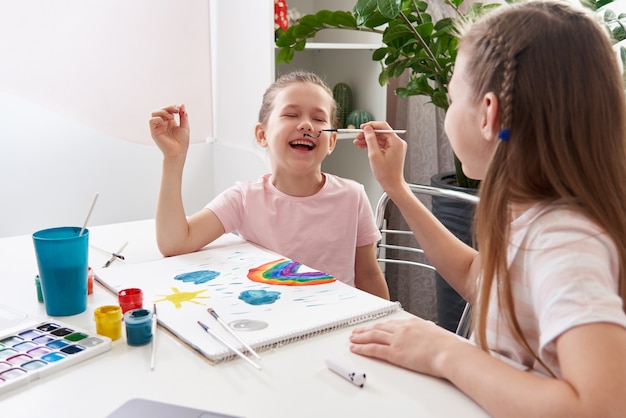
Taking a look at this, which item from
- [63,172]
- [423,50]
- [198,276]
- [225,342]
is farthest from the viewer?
[63,172]

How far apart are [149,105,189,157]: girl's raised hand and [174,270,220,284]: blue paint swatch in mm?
301

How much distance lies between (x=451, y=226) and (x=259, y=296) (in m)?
1.03

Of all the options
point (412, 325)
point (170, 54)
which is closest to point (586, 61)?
point (412, 325)

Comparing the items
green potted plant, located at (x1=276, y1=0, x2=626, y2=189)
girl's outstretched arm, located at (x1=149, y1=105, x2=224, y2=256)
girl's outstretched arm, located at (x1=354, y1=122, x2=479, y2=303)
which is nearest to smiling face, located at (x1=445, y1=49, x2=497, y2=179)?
girl's outstretched arm, located at (x1=354, y1=122, x2=479, y2=303)

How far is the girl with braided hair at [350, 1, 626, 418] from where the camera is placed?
0.61 metres

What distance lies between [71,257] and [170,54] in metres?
1.49

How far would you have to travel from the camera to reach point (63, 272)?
0.92 meters

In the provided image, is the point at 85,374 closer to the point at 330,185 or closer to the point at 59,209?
the point at 330,185

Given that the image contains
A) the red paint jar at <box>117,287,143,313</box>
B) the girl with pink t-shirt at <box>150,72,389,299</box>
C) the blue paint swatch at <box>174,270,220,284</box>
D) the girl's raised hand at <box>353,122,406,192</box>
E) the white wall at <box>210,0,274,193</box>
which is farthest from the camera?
the white wall at <box>210,0,274,193</box>

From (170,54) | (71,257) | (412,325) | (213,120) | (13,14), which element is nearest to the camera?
(412,325)

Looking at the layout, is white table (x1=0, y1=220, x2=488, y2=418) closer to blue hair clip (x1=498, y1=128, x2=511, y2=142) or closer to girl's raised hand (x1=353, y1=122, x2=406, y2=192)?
blue hair clip (x1=498, y1=128, x2=511, y2=142)

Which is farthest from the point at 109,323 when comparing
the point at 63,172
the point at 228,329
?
the point at 63,172

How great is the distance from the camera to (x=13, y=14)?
76.0 inches

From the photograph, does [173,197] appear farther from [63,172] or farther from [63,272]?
[63,172]
